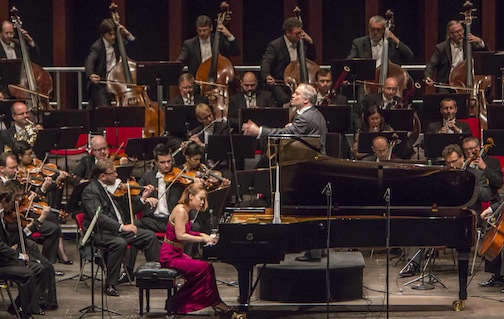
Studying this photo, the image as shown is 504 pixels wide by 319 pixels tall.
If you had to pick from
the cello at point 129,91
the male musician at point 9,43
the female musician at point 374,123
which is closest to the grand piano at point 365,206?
the female musician at point 374,123

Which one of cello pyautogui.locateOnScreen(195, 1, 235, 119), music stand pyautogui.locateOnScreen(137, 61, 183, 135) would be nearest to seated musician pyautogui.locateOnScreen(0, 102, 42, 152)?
music stand pyautogui.locateOnScreen(137, 61, 183, 135)

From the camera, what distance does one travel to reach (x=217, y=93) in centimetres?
1175

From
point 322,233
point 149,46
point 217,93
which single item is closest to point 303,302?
point 322,233

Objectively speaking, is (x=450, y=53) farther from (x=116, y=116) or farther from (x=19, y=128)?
(x=19, y=128)

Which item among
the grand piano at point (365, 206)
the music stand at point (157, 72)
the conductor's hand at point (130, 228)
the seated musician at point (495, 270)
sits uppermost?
the music stand at point (157, 72)

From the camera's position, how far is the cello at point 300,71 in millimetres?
11719

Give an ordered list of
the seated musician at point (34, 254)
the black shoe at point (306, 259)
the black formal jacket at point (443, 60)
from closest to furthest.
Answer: the seated musician at point (34, 254) < the black shoe at point (306, 259) < the black formal jacket at point (443, 60)

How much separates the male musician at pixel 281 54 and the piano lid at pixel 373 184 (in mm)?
3440

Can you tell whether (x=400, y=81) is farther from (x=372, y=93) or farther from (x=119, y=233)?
(x=119, y=233)

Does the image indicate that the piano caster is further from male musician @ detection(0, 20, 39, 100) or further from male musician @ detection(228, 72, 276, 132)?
male musician @ detection(0, 20, 39, 100)

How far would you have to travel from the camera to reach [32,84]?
1166 cm

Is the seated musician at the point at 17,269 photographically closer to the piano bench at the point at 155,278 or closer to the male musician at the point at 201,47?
the piano bench at the point at 155,278

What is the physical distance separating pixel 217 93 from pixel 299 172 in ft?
11.1

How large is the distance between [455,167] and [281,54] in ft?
10.4
